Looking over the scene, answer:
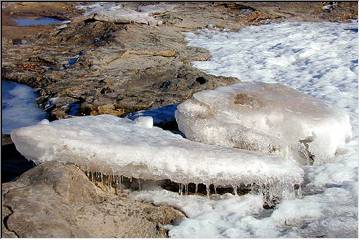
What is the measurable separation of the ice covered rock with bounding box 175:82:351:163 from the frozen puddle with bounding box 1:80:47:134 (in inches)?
101

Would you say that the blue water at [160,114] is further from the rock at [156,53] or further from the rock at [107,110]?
the rock at [156,53]

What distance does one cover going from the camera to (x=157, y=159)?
4.61 meters

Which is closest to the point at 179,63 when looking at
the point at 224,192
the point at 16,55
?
the point at 16,55

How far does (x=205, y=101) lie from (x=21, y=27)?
1075 cm

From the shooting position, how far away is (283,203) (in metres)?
4.56

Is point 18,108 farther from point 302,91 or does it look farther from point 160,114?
point 302,91

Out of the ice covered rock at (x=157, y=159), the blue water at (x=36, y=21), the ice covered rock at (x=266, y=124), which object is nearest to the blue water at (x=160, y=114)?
the ice covered rock at (x=266, y=124)

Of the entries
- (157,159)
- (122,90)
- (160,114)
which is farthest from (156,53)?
(157,159)

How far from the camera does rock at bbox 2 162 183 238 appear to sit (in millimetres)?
3805

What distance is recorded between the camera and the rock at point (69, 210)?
3805mm

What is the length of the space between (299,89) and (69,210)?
478 cm

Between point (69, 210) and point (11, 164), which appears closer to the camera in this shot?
point (69, 210)

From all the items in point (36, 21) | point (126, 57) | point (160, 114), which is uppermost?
point (36, 21)

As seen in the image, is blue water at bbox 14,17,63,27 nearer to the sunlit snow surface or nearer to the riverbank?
the riverbank
